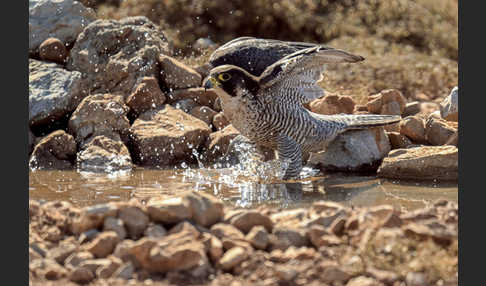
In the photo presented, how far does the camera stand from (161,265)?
3.29m

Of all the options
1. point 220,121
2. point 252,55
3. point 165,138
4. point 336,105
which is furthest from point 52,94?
point 336,105

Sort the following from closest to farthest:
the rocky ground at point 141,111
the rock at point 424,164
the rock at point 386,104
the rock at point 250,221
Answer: the rock at point 250,221
the rock at point 424,164
the rocky ground at point 141,111
the rock at point 386,104

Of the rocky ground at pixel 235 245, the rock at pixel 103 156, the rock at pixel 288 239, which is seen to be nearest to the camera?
the rocky ground at pixel 235 245

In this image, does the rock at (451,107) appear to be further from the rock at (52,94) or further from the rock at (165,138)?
the rock at (52,94)

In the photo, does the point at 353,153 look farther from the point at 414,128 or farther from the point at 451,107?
the point at 451,107

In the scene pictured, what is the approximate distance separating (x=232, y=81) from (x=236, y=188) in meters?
1.06

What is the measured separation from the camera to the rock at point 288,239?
142 inches

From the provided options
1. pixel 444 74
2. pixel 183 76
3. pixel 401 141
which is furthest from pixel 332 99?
pixel 444 74

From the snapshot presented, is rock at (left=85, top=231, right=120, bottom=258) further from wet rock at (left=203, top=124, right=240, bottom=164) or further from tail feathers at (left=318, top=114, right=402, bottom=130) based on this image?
wet rock at (left=203, top=124, right=240, bottom=164)

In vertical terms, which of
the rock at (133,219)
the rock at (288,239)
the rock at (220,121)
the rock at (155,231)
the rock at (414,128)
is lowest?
the rock at (288,239)

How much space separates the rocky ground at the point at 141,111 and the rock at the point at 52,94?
13 mm

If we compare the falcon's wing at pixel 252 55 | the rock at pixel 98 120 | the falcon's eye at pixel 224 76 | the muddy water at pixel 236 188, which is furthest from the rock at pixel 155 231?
the rock at pixel 98 120

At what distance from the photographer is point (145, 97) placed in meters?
8.20

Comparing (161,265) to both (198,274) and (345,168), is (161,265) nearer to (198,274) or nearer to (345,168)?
(198,274)
